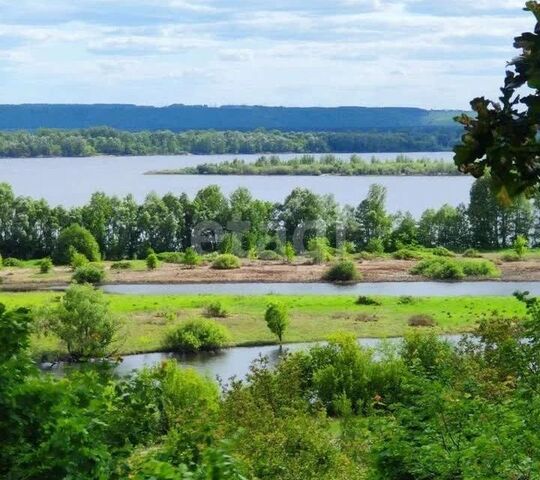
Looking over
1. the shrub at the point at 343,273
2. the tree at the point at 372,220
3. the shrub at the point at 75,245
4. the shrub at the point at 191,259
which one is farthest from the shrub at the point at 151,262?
the tree at the point at 372,220

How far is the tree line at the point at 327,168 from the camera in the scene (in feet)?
451

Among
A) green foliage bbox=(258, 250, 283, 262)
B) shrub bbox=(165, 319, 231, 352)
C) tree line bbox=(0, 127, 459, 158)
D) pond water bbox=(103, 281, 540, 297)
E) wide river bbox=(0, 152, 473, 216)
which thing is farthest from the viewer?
tree line bbox=(0, 127, 459, 158)

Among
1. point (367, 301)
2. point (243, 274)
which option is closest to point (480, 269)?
point (367, 301)

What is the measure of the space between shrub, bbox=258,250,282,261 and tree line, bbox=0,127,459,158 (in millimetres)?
117838

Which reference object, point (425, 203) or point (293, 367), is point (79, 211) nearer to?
point (425, 203)

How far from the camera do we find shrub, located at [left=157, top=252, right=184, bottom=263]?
61.6m

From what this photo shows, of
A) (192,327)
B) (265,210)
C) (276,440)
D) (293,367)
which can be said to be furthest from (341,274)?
(276,440)

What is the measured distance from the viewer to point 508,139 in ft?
7.00

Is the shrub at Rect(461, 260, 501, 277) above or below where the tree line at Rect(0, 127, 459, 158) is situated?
below

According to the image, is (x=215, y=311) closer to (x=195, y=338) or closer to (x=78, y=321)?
(x=195, y=338)

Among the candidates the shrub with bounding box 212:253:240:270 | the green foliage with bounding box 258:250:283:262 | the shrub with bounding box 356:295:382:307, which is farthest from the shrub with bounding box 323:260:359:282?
the shrub with bounding box 356:295:382:307

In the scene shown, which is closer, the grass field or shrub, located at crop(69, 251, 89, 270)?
the grass field

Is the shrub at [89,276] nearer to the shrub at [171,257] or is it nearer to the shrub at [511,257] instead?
the shrub at [171,257]

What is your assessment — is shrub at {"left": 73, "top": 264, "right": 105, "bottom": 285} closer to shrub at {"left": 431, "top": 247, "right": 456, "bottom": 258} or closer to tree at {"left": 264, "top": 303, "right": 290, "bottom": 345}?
tree at {"left": 264, "top": 303, "right": 290, "bottom": 345}
